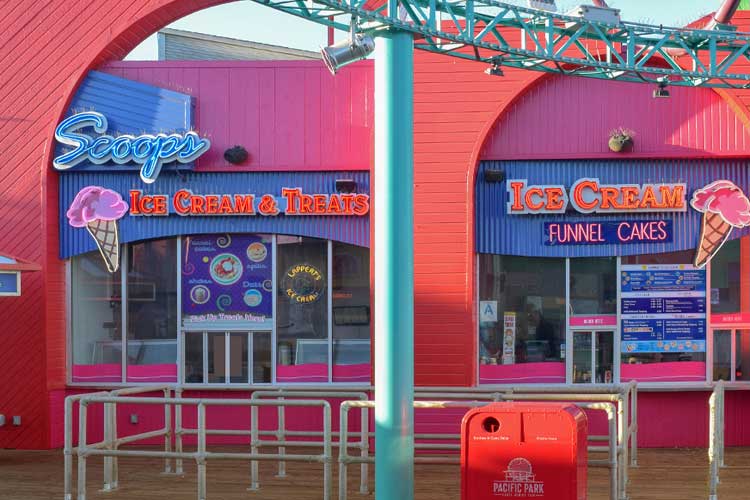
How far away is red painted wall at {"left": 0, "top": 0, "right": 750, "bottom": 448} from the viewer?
1677 centimetres

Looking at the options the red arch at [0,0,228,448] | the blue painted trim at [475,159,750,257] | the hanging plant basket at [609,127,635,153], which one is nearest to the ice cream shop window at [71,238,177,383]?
the red arch at [0,0,228,448]

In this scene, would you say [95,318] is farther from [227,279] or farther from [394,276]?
[394,276]

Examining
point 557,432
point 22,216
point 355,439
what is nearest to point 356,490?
point 355,439

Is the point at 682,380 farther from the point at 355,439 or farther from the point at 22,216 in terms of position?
the point at 22,216

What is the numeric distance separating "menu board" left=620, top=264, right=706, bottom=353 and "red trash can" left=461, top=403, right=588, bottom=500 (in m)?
7.88

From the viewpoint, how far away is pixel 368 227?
17.2 m

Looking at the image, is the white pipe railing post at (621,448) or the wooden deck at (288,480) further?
the wooden deck at (288,480)

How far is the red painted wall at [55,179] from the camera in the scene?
16.8 meters

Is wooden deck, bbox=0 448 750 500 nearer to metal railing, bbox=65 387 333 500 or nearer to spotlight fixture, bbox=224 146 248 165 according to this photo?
metal railing, bbox=65 387 333 500

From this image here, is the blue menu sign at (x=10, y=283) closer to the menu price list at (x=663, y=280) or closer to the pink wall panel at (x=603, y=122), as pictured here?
the pink wall panel at (x=603, y=122)

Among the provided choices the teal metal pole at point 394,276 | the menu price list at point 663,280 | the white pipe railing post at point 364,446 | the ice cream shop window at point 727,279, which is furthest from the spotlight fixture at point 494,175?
the teal metal pole at point 394,276

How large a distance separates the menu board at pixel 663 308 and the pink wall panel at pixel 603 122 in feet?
5.72

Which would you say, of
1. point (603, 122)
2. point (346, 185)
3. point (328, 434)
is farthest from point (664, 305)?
point (328, 434)

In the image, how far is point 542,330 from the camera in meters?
17.1
